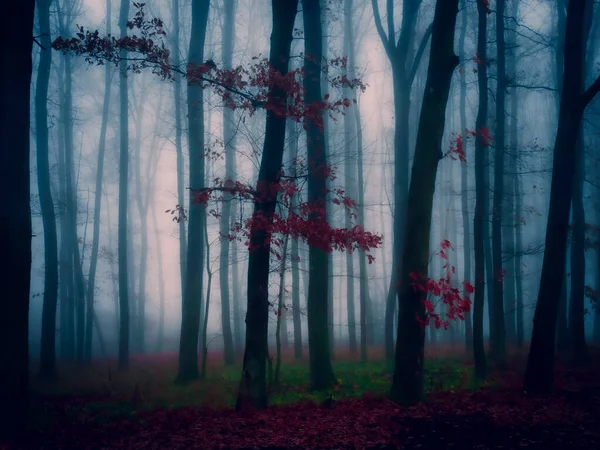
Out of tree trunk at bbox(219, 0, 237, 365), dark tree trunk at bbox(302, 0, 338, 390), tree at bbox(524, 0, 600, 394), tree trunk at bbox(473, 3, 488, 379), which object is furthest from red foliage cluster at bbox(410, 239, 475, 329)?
tree trunk at bbox(219, 0, 237, 365)

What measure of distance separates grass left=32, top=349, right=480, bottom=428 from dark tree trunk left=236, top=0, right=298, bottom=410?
235 centimetres

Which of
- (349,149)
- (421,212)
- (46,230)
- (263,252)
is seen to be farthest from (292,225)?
(349,149)

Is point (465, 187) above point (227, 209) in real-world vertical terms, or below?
above

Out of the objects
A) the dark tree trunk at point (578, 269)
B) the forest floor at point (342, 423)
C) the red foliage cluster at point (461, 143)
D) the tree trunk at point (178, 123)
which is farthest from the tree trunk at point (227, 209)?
the dark tree trunk at point (578, 269)

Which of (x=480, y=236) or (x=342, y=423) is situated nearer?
(x=342, y=423)

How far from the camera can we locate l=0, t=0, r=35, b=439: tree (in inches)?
289

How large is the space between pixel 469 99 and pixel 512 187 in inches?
227

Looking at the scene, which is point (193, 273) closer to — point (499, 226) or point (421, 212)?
point (421, 212)

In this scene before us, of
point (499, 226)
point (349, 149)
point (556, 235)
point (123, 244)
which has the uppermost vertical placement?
point (349, 149)

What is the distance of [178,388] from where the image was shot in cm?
1486

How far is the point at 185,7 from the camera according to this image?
23.0 meters

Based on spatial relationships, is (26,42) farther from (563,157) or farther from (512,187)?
(512,187)

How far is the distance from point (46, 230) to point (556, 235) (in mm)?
17021

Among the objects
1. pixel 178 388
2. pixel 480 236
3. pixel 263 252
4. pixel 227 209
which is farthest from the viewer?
pixel 227 209
